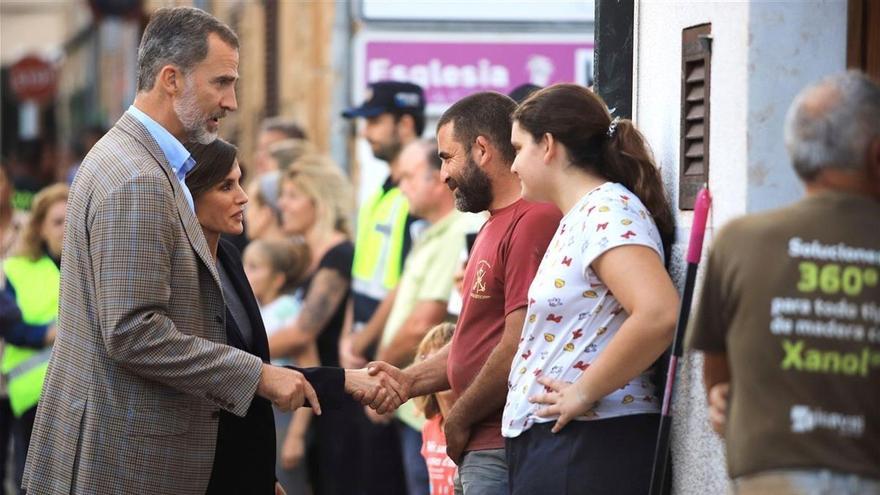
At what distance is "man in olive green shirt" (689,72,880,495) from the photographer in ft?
12.4

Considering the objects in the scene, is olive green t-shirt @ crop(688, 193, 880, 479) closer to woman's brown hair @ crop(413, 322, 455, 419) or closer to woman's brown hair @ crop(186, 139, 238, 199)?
woman's brown hair @ crop(186, 139, 238, 199)

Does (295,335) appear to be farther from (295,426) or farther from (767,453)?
(767,453)

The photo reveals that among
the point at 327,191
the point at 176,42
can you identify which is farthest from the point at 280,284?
the point at 176,42

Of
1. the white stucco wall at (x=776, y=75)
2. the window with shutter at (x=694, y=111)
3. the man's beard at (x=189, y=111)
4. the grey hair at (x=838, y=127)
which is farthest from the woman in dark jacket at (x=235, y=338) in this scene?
the grey hair at (x=838, y=127)

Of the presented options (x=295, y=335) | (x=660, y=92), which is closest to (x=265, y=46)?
(x=295, y=335)

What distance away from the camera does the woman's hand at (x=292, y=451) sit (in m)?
9.63

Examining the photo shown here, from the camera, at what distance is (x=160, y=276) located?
525 centimetres

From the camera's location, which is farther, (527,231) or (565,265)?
(527,231)

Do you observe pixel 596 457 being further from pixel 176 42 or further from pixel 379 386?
pixel 176 42

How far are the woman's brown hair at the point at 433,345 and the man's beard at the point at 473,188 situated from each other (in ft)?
3.47

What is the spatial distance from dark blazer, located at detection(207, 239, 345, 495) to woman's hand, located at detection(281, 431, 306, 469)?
3716 mm

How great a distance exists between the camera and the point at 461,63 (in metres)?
10.7

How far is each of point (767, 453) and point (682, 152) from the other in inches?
72.3

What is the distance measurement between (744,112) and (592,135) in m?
0.56
